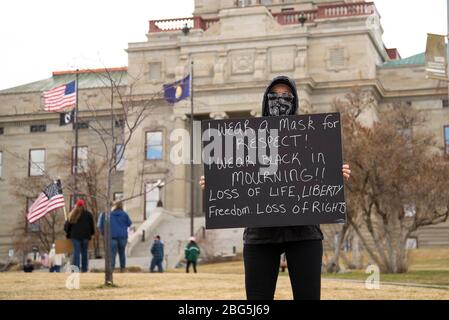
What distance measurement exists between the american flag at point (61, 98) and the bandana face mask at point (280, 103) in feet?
121

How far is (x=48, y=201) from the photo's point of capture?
2758 cm

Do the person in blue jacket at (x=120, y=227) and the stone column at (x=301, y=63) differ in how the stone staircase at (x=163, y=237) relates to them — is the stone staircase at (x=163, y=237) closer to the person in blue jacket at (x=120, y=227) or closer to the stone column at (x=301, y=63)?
the stone column at (x=301, y=63)

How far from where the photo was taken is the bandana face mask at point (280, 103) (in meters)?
8.30

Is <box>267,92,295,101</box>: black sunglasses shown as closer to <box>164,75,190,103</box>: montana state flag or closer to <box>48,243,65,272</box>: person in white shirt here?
<box>48,243,65,272</box>: person in white shirt

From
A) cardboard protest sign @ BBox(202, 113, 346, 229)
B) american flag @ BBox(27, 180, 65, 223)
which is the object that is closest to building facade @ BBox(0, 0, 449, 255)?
american flag @ BBox(27, 180, 65, 223)

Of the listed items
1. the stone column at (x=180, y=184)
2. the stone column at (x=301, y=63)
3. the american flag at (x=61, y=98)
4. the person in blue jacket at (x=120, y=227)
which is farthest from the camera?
the stone column at (x=301, y=63)

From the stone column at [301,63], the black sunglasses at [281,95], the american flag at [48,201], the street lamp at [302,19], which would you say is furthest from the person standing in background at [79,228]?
the street lamp at [302,19]

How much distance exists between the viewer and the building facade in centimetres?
6594

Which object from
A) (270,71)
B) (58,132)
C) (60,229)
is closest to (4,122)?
(58,132)

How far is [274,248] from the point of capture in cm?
778

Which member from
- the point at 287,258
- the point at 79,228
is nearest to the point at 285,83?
the point at 287,258

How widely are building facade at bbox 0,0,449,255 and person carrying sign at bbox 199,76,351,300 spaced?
56.3 metres

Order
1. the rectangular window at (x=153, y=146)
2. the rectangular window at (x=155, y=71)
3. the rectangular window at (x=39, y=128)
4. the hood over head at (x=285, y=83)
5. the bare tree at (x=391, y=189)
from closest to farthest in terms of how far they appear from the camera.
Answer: the hood over head at (x=285, y=83) → the bare tree at (x=391, y=189) → the rectangular window at (x=153, y=146) → the rectangular window at (x=155, y=71) → the rectangular window at (x=39, y=128)
